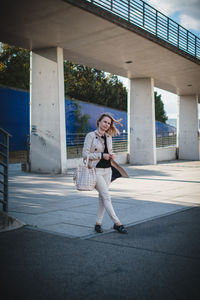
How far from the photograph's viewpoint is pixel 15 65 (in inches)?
1505

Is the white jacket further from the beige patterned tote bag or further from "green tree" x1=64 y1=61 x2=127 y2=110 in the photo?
"green tree" x1=64 y1=61 x2=127 y2=110

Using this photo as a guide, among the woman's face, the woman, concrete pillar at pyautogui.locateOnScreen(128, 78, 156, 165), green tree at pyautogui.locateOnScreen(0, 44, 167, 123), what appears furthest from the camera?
green tree at pyautogui.locateOnScreen(0, 44, 167, 123)

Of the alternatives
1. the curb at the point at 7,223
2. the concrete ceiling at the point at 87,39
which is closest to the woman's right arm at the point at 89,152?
the curb at the point at 7,223

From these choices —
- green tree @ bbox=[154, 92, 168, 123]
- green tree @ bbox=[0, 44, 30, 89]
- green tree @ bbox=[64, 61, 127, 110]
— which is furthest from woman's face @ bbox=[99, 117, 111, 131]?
green tree @ bbox=[154, 92, 168, 123]

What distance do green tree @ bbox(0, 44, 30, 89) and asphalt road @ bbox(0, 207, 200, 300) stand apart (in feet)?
112

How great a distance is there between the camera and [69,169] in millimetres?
16969

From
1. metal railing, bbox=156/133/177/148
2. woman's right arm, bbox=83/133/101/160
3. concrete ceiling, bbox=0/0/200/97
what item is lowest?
woman's right arm, bbox=83/133/101/160

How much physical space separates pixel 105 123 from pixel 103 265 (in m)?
2.32

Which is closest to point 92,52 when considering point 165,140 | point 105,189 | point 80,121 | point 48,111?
point 48,111

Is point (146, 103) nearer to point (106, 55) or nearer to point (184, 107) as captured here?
point (106, 55)

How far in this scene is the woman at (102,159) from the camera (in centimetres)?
516

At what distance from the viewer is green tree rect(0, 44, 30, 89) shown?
37.2m

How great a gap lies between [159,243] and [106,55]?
12899mm

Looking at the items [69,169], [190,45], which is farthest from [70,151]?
[190,45]
